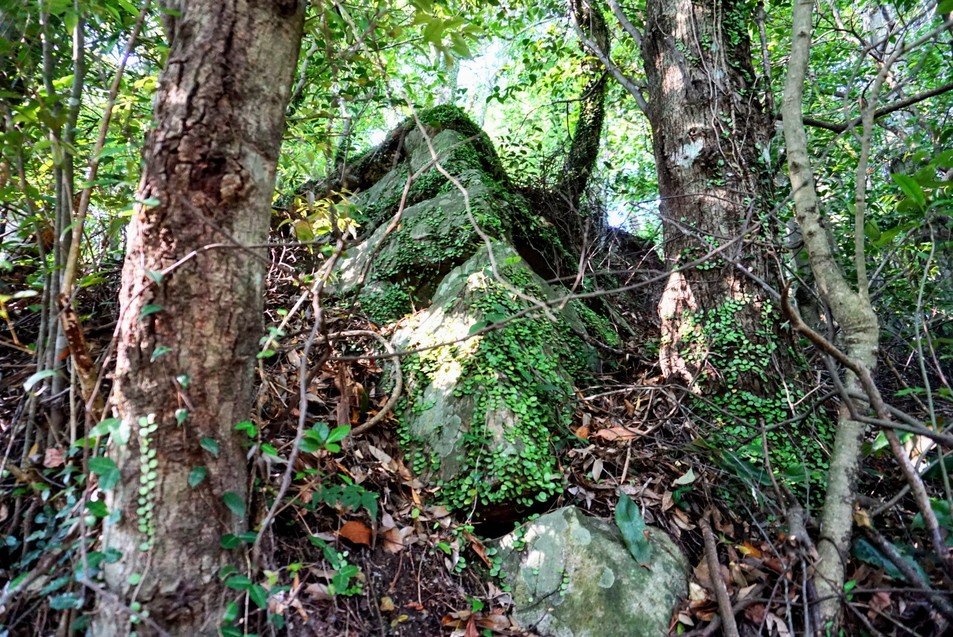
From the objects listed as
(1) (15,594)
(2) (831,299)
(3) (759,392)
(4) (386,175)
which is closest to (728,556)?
(3) (759,392)

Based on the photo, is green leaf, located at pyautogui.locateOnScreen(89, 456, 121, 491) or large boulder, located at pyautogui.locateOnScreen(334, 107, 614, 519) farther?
large boulder, located at pyautogui.locateOnScreen(334, 107, 614, 519)

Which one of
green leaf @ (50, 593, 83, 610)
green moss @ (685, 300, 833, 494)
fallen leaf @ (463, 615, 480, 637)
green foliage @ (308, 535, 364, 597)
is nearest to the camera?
green leaf @ (50, 593, 83, 610)

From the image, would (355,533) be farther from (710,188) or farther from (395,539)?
(710,188)

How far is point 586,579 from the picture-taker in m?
2.26

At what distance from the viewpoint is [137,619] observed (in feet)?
4.71

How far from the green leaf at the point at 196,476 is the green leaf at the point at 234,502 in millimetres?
94

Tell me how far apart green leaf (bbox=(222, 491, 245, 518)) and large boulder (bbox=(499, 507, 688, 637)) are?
4.13ft

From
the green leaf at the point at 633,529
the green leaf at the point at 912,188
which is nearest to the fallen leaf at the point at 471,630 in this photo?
the green leaf at the point at 633,529

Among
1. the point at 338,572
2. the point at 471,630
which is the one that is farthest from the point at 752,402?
the point at 338,572

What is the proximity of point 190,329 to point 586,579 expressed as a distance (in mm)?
1882

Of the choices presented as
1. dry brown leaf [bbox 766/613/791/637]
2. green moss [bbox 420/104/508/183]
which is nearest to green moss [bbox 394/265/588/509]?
dry brown leaf [bbox 766/613/791/637]

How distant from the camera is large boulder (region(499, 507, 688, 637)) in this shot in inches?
85.6

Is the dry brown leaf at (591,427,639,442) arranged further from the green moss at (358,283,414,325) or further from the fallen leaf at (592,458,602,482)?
the green moss at (358,283,414,325)

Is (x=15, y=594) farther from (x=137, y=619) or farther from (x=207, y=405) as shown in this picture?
(x=207, y=405)
